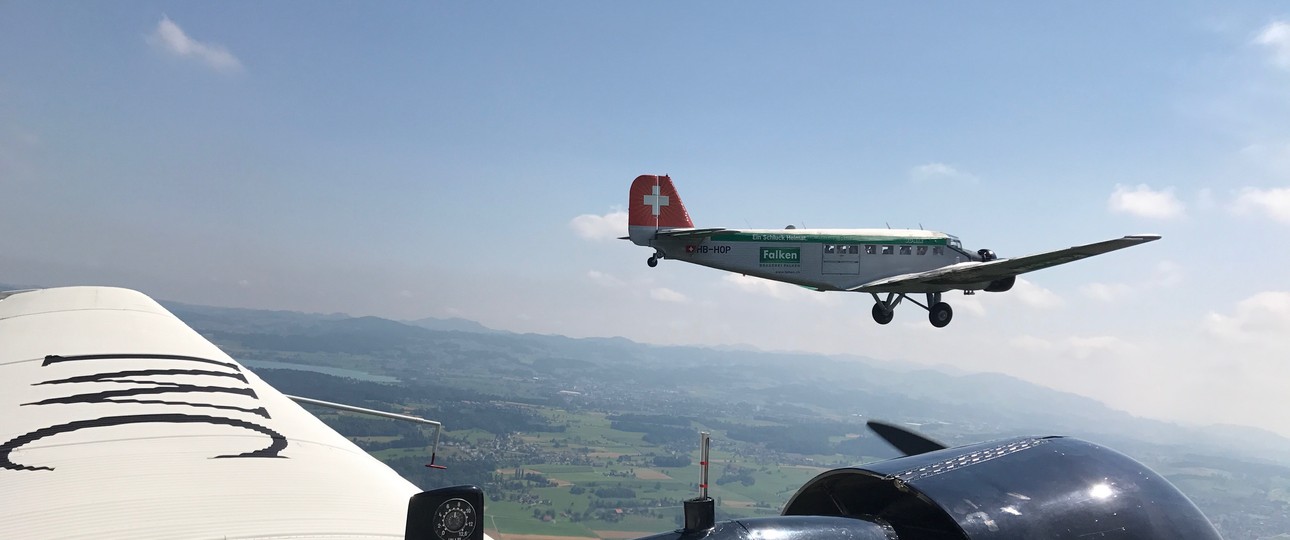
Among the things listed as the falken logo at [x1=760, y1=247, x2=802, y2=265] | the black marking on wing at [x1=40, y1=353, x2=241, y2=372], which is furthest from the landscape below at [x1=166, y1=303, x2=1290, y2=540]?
the black marking on wing at [x1=40, y1=353, x2=241, y2=372]

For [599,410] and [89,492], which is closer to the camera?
→ [89,492]

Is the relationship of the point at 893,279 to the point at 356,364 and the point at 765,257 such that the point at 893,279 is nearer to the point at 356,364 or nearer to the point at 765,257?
the point at 765,257

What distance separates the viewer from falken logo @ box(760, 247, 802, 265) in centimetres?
1530

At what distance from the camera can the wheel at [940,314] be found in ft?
49.9

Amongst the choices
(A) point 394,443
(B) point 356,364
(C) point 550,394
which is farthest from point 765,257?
(B) point 356,364

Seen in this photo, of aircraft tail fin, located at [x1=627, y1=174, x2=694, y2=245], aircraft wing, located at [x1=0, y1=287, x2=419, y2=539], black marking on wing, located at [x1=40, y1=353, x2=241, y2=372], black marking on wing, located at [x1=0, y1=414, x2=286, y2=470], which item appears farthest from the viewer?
aircraft tail fin, located at [x1=627, y1=174, x2=694, y2=245]

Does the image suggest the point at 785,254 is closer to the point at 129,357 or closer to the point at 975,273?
the point at 975,273

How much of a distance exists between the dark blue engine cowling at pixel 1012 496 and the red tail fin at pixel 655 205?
1310 centimetres

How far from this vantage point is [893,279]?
1542 centimetres

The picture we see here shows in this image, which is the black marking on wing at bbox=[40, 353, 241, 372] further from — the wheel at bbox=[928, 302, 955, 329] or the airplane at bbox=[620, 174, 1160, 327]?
the wheel at bbox=[928, 302, 955, 329]

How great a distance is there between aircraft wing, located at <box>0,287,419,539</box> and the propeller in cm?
365

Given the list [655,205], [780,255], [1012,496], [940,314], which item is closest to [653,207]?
[655,205]

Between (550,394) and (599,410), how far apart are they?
17.4 meters

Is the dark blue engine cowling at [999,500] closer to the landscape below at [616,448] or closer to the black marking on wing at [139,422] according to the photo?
the black marking on wing at [139,422]
